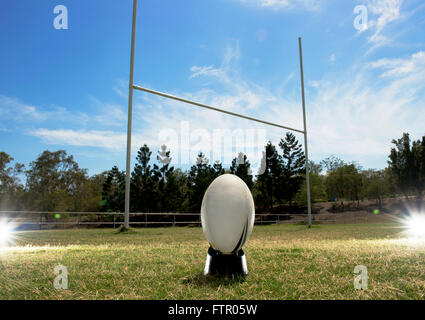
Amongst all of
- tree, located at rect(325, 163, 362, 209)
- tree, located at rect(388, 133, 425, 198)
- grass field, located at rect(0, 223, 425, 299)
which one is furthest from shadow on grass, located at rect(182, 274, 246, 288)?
tree, located at rect(325, 163, 362, 209)

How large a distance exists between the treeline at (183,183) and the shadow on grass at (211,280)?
32684 mm

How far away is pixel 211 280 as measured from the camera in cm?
286

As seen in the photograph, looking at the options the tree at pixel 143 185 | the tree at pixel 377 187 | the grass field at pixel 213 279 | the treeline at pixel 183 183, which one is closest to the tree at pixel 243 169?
the treeline at pixel 183 183

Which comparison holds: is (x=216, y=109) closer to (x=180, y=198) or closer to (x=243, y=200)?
(x=243, y=200)

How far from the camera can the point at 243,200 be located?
3.23 meters

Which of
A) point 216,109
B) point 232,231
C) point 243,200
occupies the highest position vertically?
point 216,109

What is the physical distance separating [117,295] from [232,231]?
1.32 metres

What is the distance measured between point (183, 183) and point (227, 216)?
138 feet

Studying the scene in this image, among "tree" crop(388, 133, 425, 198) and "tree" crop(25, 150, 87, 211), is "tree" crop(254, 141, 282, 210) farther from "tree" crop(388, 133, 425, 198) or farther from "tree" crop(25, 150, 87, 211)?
"tree" crop(25, 150, 87, 211)

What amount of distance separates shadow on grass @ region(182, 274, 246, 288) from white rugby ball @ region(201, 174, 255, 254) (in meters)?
0.37

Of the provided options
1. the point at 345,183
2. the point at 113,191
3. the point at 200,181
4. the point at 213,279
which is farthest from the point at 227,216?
the point at 345,183

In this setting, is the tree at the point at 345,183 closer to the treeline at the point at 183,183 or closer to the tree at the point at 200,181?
the treeline at the point at 183,183

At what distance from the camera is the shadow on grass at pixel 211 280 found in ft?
8.86

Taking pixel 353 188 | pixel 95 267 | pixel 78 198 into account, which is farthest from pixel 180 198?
pixel 95 267
